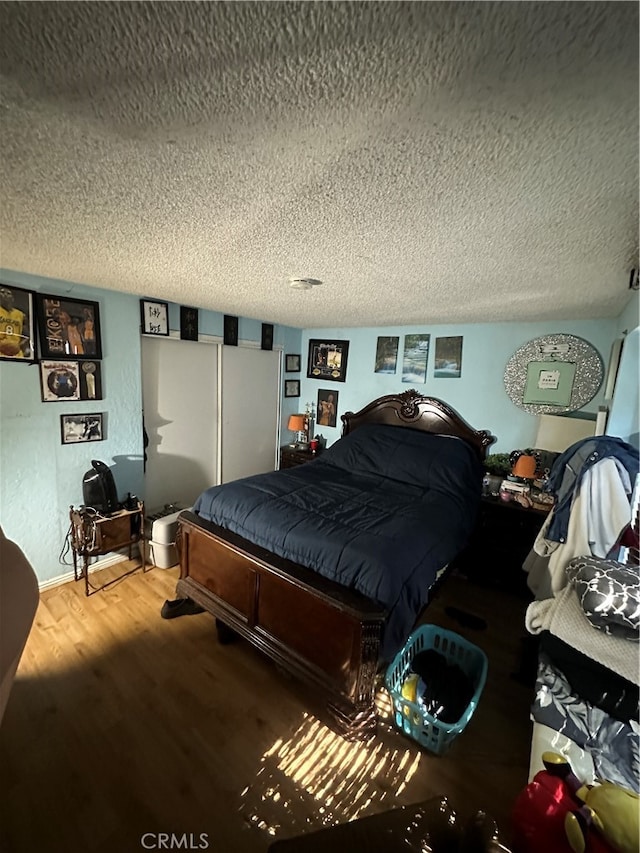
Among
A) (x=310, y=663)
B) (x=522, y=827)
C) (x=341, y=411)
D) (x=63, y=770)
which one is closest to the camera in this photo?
(x=522, y=827)

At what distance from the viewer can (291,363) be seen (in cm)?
416

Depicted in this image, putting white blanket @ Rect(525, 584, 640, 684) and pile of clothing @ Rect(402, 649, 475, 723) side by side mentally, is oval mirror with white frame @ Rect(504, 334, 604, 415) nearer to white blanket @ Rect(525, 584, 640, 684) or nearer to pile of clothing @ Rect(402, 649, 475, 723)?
white blanket @ Rect(525, 584, 640, 684)

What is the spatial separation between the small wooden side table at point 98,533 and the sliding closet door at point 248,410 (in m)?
1.19

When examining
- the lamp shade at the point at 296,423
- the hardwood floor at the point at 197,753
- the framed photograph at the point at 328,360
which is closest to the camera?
the hardwood floor at the point at 197,753

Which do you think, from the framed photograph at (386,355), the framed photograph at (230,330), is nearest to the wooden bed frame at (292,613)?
the framed photograph at (230,330)

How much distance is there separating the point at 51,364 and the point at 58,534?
1.23 metres

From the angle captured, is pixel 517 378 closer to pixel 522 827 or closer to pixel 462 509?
pixel 462 509

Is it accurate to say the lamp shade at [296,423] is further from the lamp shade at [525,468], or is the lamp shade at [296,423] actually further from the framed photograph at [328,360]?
the lamp shade at [525,468]

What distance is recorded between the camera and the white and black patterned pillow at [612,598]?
3.52 ft

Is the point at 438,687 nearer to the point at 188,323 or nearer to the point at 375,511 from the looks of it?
the point at 375,511

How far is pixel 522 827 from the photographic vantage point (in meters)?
0.88

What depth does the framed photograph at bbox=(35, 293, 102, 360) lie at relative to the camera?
7.20ft

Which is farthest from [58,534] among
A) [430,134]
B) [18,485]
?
[430,134]

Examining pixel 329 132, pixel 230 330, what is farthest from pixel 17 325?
pixel 329 132
